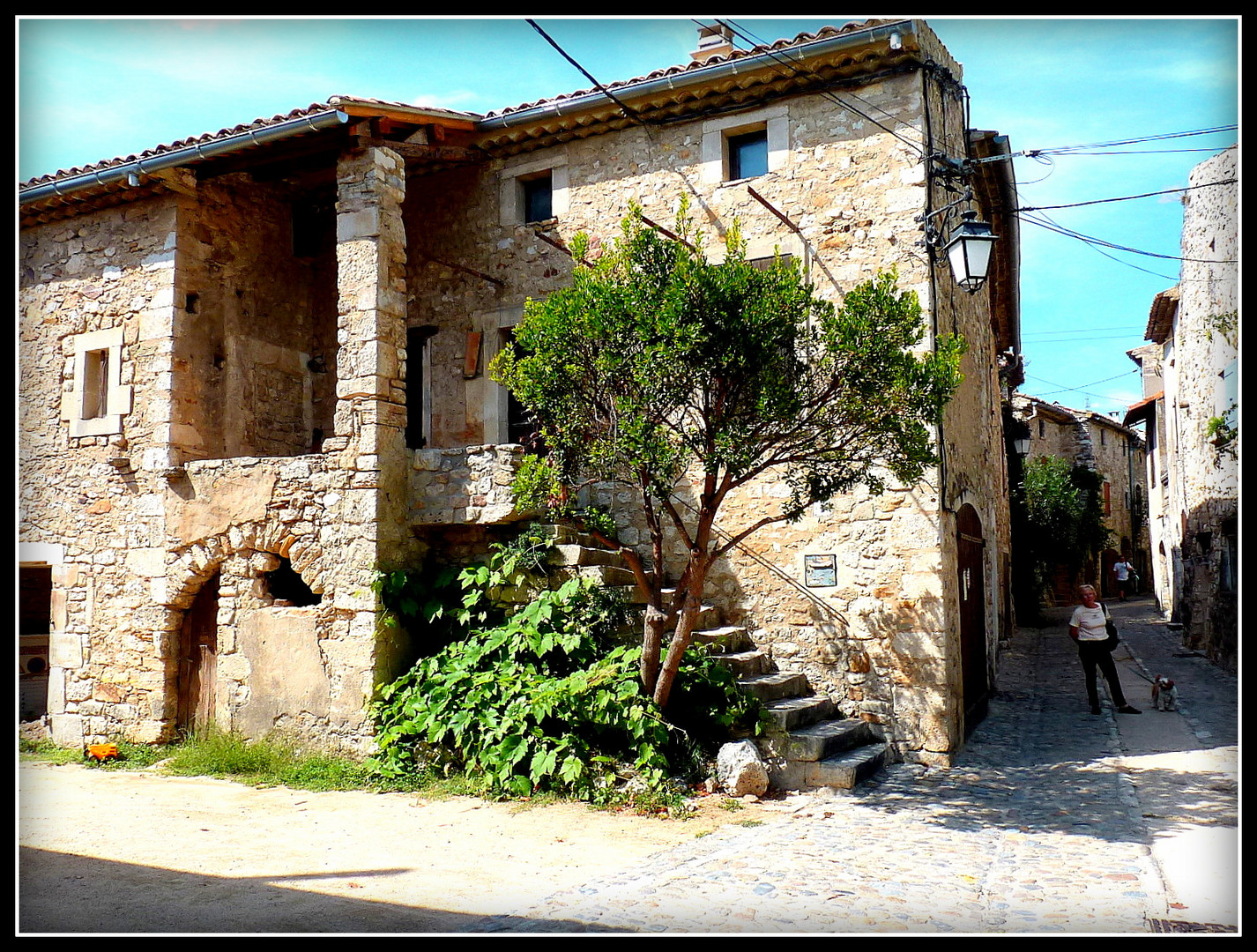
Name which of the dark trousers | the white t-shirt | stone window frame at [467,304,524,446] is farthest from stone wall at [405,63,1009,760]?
the dark trousers

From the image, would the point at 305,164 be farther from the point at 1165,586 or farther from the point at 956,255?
the point at 1165,586

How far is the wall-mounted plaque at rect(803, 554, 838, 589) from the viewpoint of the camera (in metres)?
8.50

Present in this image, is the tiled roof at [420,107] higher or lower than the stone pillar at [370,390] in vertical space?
higher

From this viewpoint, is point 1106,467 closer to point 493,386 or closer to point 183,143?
point 493,386

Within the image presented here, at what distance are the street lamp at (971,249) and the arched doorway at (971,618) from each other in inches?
95.1

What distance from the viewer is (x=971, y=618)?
9.61 m

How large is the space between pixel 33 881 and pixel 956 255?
736 cm

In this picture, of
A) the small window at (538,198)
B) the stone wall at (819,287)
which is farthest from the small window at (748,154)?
the small window at (538,198)

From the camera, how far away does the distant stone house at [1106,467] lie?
26391 millimetres

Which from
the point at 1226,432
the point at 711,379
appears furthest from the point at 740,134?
the point at 1226,432

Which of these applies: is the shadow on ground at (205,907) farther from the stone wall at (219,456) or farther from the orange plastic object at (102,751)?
the orange plastic object at (102,751)

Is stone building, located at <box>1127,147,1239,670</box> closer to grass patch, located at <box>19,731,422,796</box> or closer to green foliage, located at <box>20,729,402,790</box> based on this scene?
grass patch, located at <box>19,731,422,796</box>

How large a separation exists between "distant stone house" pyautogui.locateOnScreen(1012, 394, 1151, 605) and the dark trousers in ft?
50.0
